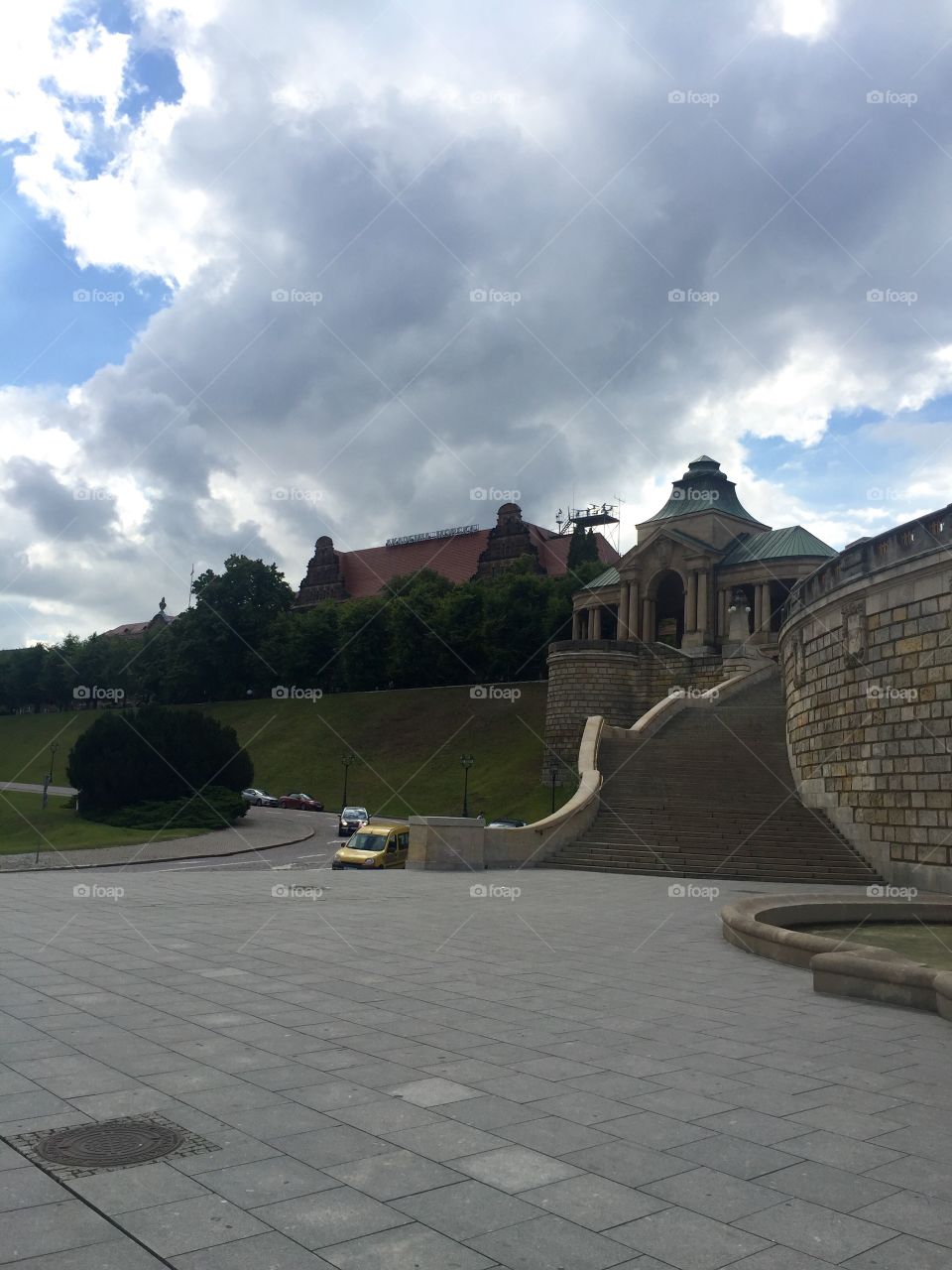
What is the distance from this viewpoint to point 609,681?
5512 centimetres

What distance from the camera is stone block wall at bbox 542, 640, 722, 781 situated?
180 feet

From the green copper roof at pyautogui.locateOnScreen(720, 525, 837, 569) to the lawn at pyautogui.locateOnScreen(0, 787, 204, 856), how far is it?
37692mm

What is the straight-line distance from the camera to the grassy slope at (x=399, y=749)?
57241mm

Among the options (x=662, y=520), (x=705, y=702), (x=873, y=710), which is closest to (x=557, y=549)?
(x=662, y=520)

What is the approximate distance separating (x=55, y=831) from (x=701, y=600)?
39.7 m

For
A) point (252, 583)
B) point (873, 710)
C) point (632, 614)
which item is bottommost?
point (873, 710)

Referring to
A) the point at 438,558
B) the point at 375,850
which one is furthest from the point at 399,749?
the point at 438,558

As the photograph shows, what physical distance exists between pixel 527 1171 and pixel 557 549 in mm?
96781

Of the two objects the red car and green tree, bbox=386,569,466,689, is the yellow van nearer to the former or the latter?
the red car

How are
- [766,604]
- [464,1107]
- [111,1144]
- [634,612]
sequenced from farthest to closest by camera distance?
[634,612] < [766,604] < [464,1107] < [111,1144]

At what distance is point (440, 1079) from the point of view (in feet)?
21.4

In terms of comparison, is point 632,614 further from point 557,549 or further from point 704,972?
point 704,972

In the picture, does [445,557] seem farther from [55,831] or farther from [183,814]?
[55,831]

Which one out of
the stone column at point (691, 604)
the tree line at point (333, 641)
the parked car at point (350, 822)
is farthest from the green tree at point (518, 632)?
the parked car at point (350, 822)
